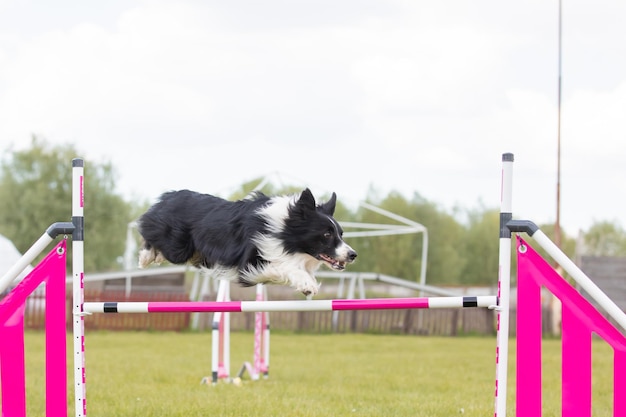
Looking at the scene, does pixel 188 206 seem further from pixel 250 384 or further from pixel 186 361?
pixel 186 361

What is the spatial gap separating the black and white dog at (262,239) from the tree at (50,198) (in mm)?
36329

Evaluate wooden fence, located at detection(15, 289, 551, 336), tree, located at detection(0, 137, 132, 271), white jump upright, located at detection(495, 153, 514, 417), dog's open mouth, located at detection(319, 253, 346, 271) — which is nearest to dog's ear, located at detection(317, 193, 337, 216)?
dog's open mouth, located at detection(319, 253, 346, 271)

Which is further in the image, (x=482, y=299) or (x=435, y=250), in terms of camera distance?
(x=435, y=250)

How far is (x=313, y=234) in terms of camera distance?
445 centimetres

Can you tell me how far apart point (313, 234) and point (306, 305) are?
363mm

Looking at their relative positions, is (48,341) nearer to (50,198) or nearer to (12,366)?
(12,366)

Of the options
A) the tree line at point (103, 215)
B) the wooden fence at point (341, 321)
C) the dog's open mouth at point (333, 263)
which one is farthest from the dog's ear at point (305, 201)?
the tree line at point (103, 215)

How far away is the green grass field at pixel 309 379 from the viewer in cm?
797

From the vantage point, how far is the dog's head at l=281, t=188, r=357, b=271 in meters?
4.42

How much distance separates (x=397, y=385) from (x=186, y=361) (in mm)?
4594

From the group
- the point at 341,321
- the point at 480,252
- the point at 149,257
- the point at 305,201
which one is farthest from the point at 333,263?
the point at 480,252

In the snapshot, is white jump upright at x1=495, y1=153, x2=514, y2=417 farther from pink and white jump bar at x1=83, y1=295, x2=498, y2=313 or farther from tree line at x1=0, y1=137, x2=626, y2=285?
tree line at x1=0, y1=137, x2=626, y2=285

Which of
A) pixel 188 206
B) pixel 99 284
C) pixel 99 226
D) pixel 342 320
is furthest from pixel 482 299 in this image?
pixel 99 226

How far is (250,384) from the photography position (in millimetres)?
10273
